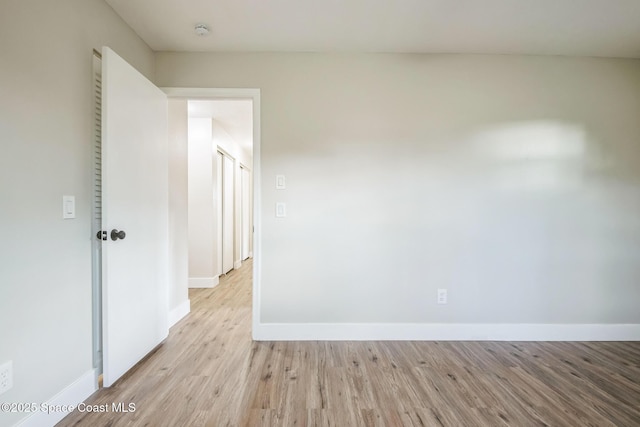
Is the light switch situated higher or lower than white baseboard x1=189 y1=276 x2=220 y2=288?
higher

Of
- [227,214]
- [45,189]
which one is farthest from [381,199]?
[227,214]

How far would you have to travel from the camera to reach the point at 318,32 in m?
2.04

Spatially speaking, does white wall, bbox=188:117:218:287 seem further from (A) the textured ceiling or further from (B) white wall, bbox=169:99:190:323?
(A) the textured ceiling

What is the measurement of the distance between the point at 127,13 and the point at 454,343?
11.4ft

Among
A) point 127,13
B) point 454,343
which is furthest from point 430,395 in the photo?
point 127,13

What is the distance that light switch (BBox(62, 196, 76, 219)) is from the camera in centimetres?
145

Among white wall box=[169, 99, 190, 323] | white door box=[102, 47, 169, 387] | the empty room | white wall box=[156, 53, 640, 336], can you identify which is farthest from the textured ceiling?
white wall box=[169, 99, 190, 323]

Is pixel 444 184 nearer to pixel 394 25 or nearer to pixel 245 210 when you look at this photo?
pixel 394 25

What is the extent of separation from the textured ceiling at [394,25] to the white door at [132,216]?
488 mm

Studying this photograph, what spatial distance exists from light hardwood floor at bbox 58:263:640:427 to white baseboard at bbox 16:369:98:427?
56 millimetres

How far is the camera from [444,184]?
2.33 metres

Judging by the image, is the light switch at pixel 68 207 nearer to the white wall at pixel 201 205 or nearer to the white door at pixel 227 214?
the white wall at pixel 201 205

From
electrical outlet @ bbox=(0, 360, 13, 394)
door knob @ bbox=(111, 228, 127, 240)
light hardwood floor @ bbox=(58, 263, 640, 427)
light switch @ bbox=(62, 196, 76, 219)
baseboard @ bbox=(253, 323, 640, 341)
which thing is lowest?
light hardwood floor @ bbox=(58, 263, 640, 427)

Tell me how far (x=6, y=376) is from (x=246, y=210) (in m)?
5.29
